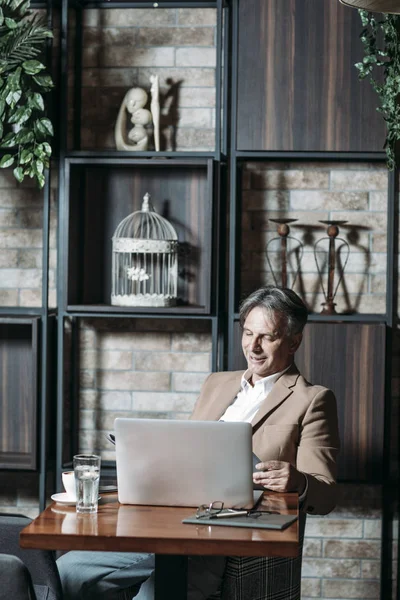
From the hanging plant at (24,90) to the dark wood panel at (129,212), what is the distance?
27 cm

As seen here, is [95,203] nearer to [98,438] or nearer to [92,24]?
[92,24]

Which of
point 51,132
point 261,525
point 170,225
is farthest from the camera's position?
point 170,225

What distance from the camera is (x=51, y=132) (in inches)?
122

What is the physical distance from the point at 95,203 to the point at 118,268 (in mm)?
314

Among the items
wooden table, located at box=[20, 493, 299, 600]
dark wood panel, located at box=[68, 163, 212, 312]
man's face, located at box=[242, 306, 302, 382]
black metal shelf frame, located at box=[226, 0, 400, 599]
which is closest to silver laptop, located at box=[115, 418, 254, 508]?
wooden table, located at box=[20, 493, 299, 600]

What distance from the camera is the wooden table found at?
1731 millimetres

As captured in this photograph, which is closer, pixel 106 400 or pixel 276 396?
pixel 276 396

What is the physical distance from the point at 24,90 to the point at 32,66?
108 millimetres

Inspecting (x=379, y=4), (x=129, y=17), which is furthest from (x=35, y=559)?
(x=129, y=17)

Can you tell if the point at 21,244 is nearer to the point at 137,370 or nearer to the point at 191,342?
the point at 137,370

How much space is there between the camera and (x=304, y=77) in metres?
3.15

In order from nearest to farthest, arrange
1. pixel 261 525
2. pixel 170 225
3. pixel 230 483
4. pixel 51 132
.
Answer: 1. pixel 261 525
2. pixel 230 483
3. pixel 51 132
4. pixel 170 225

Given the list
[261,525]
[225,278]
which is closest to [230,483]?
[261,525]

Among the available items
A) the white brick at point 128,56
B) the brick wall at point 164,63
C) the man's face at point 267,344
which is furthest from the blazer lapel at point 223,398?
the white brick at point 128,56
